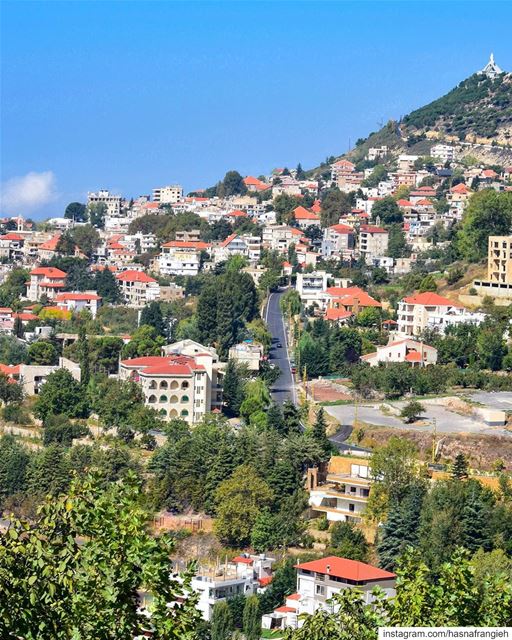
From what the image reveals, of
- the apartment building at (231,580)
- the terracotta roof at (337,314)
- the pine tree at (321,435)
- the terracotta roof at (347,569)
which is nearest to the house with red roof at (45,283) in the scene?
the terracotta roof at (337,314)

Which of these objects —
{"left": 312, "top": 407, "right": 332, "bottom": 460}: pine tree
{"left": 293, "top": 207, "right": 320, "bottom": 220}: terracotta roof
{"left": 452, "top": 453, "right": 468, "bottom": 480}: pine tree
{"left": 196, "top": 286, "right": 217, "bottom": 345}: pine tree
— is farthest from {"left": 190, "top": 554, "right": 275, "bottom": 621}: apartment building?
{"left": 293, "top": 207, "right": 320, "bottom": 220}: terracotta roof

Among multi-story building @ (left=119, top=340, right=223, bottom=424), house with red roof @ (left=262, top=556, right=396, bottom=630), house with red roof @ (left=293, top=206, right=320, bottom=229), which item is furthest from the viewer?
house with red roof @ (left=293, top=206, right=320, bottom=229)

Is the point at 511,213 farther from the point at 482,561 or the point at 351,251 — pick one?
the point at 482,561

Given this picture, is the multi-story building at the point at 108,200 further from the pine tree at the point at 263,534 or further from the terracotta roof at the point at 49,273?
the pine tree at the point at 263,534

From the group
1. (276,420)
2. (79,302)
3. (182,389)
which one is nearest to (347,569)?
(276,420)

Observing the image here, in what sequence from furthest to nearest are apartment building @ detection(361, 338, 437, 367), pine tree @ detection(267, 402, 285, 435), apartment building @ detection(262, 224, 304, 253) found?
1. apartment building @ detection(262, 224, 304, 253)
2. apartment building @ detection(361, 338, 437, 367)
3. pine tree @ detection(267, 402, 285, 435)

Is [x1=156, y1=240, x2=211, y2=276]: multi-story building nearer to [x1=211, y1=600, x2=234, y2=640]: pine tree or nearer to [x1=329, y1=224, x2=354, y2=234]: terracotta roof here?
[x1=329, y1=224, x2=354, y2=234]: terracotta roof

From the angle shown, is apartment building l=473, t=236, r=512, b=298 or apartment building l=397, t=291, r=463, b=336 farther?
apartment building l=473, t=236, r=512, b=298

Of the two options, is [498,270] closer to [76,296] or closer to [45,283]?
[76,296]
